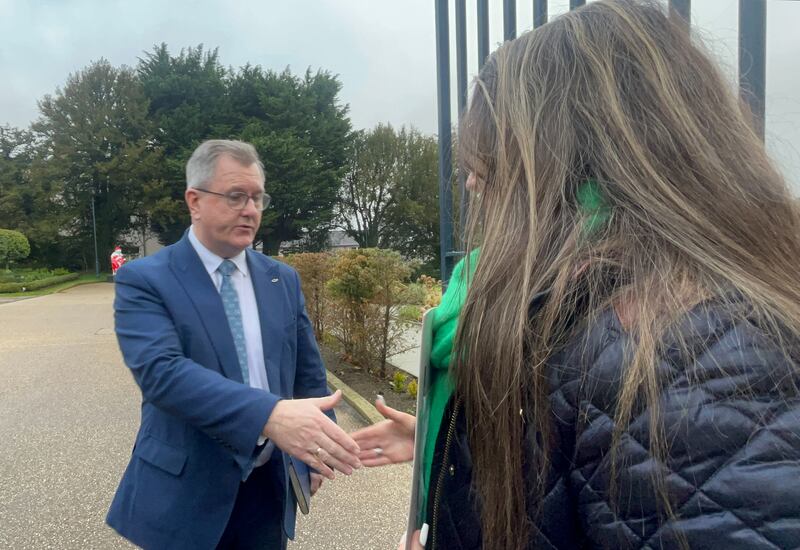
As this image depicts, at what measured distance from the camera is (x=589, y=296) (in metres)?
0.80

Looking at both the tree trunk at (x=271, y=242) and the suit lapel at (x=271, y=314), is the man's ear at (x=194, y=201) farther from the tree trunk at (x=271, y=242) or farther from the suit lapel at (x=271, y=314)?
the tree trunk at (x=271, y=242)

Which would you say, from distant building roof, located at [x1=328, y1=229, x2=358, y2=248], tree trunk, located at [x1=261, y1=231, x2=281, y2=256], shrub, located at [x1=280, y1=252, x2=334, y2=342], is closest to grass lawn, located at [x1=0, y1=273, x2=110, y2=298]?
tree trunk, located at [x1=261, y1=231, x2=281, y2=256]

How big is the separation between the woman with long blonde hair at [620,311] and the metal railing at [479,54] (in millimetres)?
703

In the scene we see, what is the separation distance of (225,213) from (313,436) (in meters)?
1.10

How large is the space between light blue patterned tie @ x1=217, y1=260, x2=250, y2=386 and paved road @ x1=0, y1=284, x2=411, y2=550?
1.68 meters

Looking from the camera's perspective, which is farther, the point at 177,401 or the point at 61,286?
the point at 61,286

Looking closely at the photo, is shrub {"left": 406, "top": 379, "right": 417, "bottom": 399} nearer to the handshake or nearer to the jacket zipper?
the handshake

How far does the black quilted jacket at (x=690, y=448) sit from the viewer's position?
24.0 inches

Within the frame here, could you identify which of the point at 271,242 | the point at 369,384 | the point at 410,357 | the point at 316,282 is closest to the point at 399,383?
the point at 369,384

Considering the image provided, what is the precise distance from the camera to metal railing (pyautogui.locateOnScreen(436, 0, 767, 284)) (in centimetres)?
147

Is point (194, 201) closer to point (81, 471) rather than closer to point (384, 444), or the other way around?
point (384, 444)

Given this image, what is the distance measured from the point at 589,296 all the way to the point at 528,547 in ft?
1.26

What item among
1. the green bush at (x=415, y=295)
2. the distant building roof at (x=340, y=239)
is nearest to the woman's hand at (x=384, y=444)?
the green bush at (x=415, y=295)

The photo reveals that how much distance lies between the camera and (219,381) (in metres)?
1.65
